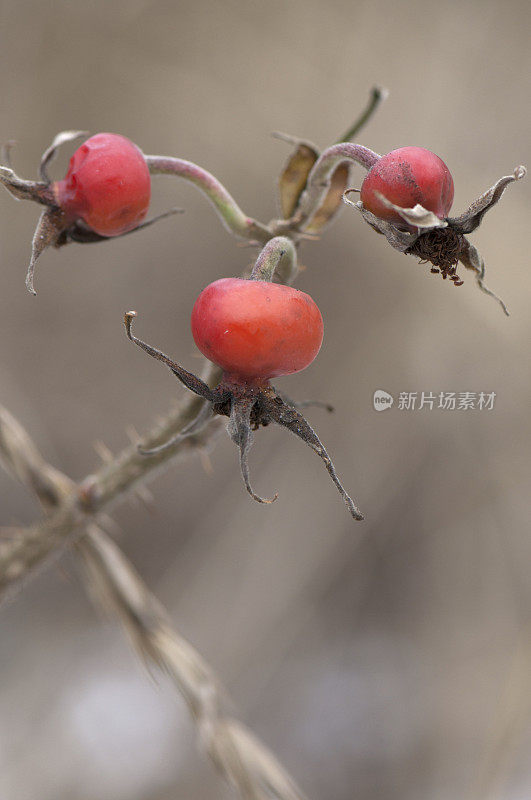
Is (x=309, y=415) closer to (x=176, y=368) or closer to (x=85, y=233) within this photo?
(x=85, y=233)

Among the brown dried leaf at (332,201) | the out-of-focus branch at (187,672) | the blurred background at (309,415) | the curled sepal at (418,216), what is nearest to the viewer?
the curled sepal at (418,216)

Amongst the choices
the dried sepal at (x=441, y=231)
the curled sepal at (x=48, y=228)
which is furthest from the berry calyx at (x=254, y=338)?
the curled sepal at (x=48, y=228)

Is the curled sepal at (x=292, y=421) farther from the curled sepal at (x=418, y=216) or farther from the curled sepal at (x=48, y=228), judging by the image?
the curled sepal at (x=48, y=228)

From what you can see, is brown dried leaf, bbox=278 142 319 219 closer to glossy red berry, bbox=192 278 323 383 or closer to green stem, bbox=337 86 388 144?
green stem, bbox=337 86 388 144

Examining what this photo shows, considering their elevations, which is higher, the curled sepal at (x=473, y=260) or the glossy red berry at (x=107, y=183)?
the curled sepal at (x=473, y=260)

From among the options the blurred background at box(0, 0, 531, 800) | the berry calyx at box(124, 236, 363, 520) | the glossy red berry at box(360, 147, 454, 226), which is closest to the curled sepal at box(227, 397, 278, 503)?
the berry calyx at box(124, 236, 363, 520)

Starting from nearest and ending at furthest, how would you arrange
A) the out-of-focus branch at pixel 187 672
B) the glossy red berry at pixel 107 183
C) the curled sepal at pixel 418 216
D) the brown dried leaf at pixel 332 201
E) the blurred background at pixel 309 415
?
the curled sepal at pixel 418 216 → the glossy red berry at pixel 107 183 → the brown dried leaf at pixel 332 201 → the out-of-focus branch at pixel 187 672 → the blurred background at pixel 309 415

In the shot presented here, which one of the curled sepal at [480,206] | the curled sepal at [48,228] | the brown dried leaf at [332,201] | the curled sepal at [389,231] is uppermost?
the curled sepal at [480,206]

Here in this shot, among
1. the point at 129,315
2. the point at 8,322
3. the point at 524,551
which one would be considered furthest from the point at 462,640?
the point at 129,315
